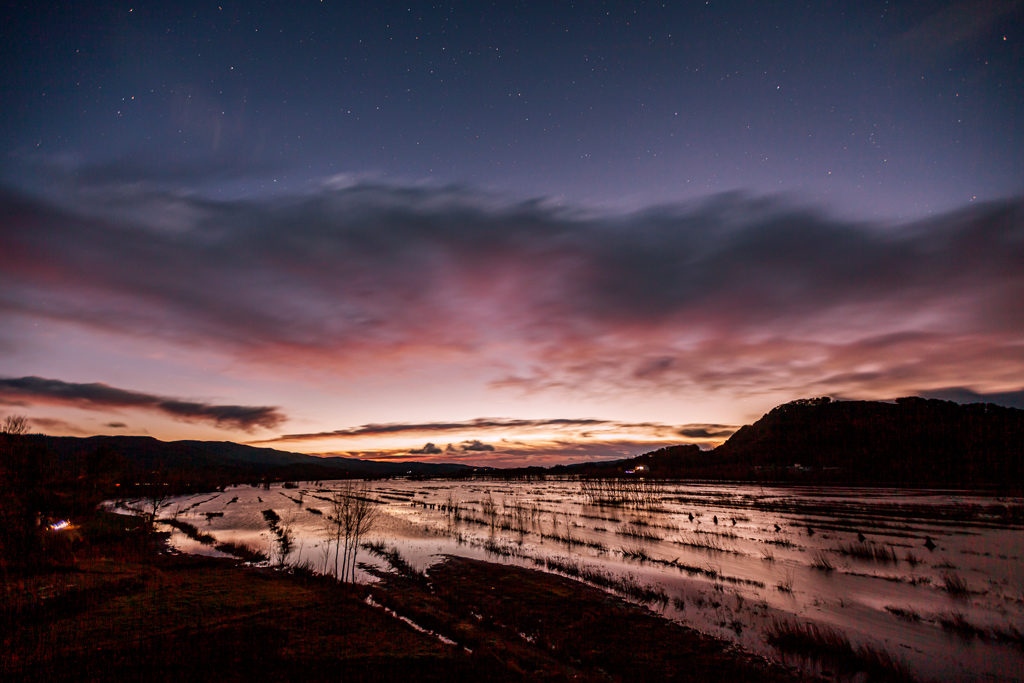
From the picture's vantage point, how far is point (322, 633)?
17.6m

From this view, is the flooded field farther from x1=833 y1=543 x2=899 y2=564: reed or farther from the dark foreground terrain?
the dark foreground terrain

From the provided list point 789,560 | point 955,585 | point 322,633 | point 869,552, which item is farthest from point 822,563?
point 322,633

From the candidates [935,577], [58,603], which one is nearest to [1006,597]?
[935,577]

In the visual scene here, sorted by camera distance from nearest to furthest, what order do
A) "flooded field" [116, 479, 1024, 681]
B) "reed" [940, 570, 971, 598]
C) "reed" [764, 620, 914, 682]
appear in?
"reed" [764, 620, 914, 682] → "flooded field" [116, 479, 1024, 681] → "reed" [940, 570, 971, 598]

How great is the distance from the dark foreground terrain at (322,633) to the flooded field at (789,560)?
4130 millimetres

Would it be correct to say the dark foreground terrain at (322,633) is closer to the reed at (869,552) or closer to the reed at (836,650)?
the reed at (836,650)

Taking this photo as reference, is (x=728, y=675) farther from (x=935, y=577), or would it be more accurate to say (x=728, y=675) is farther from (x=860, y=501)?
(x=860, y=501)

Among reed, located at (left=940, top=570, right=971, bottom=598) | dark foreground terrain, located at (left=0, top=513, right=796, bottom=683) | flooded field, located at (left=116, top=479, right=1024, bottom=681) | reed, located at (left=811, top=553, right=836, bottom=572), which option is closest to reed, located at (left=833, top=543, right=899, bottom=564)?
flooded field, located at (left=116, top=479, right=1024, bottom=681)

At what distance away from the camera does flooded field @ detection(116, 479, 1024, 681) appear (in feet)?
64.8

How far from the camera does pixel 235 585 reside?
25203 mm

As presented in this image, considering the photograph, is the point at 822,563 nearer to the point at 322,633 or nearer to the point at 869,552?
the point at 869,552

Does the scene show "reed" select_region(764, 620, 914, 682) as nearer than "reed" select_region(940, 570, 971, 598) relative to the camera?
Yes

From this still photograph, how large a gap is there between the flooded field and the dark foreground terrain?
13.6 ft

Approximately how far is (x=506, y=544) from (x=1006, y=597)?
35.5 meters
